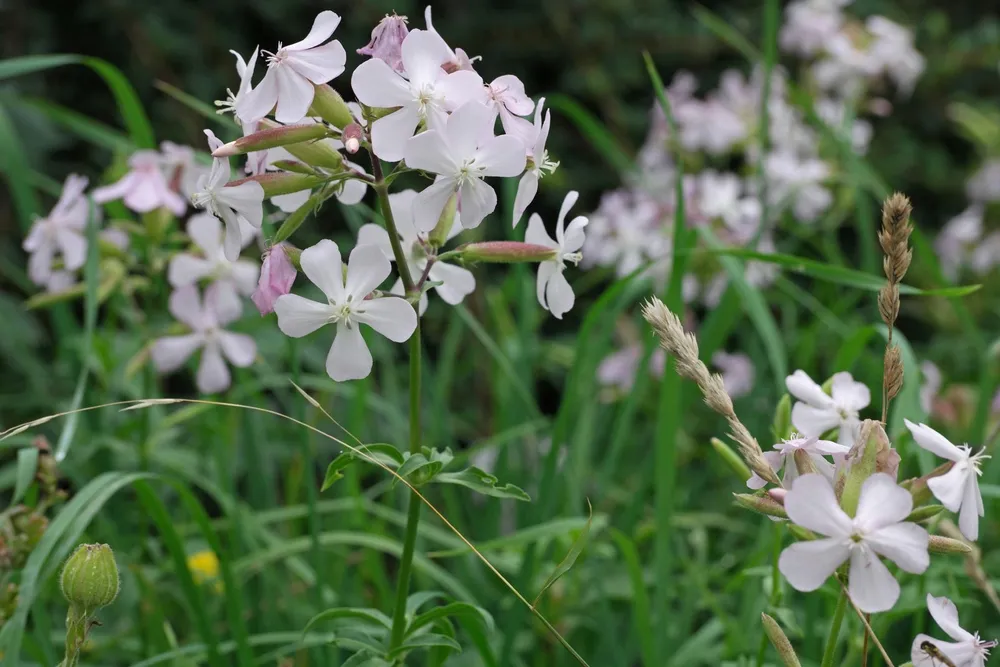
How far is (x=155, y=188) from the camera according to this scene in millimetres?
1377

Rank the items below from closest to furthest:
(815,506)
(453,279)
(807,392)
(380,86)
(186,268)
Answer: (815,506), (380,86), (807,392), (453,279), (186,268)

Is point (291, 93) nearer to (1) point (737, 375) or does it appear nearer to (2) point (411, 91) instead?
(2) point (411, 91)

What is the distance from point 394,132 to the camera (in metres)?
0.76

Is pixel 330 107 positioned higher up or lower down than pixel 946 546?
→ higher up

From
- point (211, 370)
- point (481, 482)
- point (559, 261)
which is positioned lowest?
point (211, 370)

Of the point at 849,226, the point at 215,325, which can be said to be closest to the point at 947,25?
the point at 849,226

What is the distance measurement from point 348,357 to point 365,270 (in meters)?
0.07

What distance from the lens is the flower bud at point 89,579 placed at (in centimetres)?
80

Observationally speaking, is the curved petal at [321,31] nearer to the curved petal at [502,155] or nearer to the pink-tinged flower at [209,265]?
the curved petal at [502,155]

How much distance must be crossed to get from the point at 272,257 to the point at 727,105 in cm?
180

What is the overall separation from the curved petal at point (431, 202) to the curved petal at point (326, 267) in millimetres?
68

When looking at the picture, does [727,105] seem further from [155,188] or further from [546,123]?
[546,123]

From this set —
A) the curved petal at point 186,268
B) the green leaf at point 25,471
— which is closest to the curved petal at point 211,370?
the curved petal at point 186,268

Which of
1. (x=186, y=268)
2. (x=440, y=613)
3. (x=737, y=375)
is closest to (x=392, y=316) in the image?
(x=440, y=613)
